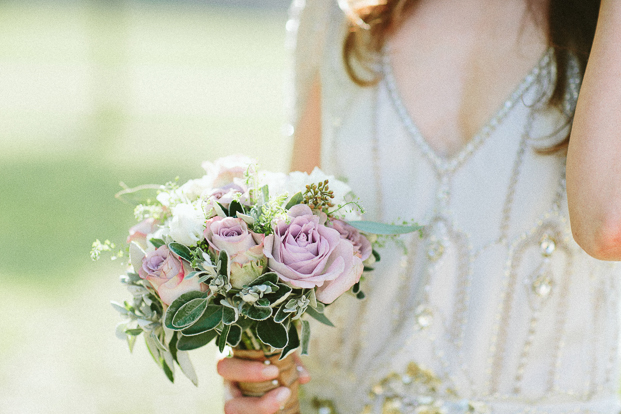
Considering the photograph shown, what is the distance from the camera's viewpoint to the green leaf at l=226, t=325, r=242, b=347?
4.00 ft

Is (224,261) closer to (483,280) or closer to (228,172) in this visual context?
(228,172)

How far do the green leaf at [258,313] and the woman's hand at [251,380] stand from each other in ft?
0.80

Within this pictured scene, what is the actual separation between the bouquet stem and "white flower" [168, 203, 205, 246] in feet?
1.08

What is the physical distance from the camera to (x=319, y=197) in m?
1.25

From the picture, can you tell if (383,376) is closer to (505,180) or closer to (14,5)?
(505,180)

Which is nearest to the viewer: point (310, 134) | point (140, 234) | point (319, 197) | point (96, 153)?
point (319, 197)

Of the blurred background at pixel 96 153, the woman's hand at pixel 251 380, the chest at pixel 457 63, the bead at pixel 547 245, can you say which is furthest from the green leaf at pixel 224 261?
the blurred background at pixel 96 153

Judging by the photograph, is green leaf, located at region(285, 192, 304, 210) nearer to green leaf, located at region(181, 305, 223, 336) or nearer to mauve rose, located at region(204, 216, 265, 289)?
mauve rose, located at region(204, 216, 265, 289)

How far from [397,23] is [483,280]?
0.72 m

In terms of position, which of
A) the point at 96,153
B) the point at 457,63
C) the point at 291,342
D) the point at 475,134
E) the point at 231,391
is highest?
the point at 457,63

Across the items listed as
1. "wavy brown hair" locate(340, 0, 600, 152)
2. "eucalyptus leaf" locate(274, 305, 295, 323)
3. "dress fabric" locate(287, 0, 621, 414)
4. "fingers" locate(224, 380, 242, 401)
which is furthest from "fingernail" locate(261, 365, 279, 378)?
"wavy brown hair" locate(340, 0, 600, 152)

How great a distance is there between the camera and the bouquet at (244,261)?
1.16 meters

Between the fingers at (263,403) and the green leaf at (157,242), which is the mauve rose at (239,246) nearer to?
the green leaf at (157,242)

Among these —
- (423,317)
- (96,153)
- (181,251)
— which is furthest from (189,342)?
(96,153)
